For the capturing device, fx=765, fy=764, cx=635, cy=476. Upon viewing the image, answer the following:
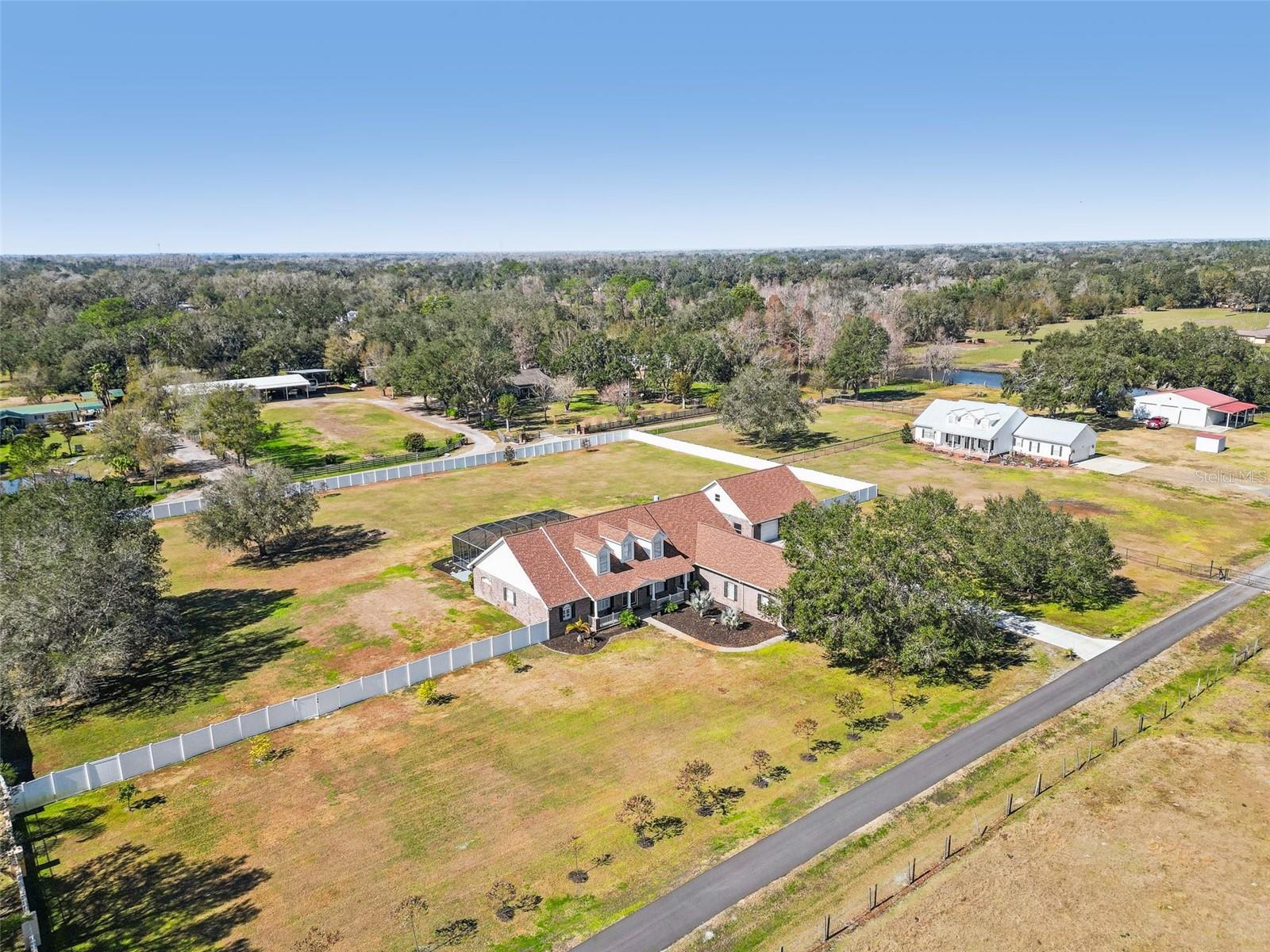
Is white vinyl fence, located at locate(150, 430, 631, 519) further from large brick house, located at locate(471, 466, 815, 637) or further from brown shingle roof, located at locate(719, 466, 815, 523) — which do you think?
brown shingle roof, located at locate(719, 466, 815, 523)

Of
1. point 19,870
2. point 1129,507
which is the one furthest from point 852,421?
point 19,870

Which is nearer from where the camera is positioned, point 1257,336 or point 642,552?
point 642,552

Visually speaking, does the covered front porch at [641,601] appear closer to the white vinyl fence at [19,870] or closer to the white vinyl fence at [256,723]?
the white vinyl fence at [256,723]

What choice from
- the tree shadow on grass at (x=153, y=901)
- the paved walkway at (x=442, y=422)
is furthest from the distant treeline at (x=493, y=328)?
the tree shadow on grass at (x=153, y=901)

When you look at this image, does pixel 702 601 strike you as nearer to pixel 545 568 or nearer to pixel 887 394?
pixel 545 568

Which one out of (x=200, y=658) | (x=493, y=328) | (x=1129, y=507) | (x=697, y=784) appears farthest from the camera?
(x=493, y=328)

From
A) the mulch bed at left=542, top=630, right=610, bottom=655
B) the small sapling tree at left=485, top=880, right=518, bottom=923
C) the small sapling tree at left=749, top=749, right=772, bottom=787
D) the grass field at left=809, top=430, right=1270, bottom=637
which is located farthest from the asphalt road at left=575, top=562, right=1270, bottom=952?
the mulch bed at left=542, top=630, right=610, bottom=655
